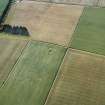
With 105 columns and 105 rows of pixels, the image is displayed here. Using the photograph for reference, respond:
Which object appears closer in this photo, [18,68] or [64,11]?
[18,68]

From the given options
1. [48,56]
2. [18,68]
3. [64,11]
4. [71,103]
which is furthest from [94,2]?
[71,103]

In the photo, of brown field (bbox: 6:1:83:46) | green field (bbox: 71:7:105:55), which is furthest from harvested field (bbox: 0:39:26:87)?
green field (bbox: 71:7:105:55)

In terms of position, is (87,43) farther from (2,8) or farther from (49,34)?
(2,8)

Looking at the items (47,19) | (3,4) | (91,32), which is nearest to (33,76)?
(91,32)

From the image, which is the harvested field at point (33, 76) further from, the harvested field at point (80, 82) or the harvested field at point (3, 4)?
the harvested field at point (3, 4)

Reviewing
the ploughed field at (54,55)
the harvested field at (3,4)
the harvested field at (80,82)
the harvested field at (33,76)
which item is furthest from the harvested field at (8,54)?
the harvested field at (3,4)

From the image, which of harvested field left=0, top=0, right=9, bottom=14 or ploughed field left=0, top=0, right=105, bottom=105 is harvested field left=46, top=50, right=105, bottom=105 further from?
harvested field left=0, top=0, right=9, bottom=14

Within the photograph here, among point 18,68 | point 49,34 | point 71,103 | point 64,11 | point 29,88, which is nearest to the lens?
point 71,103
